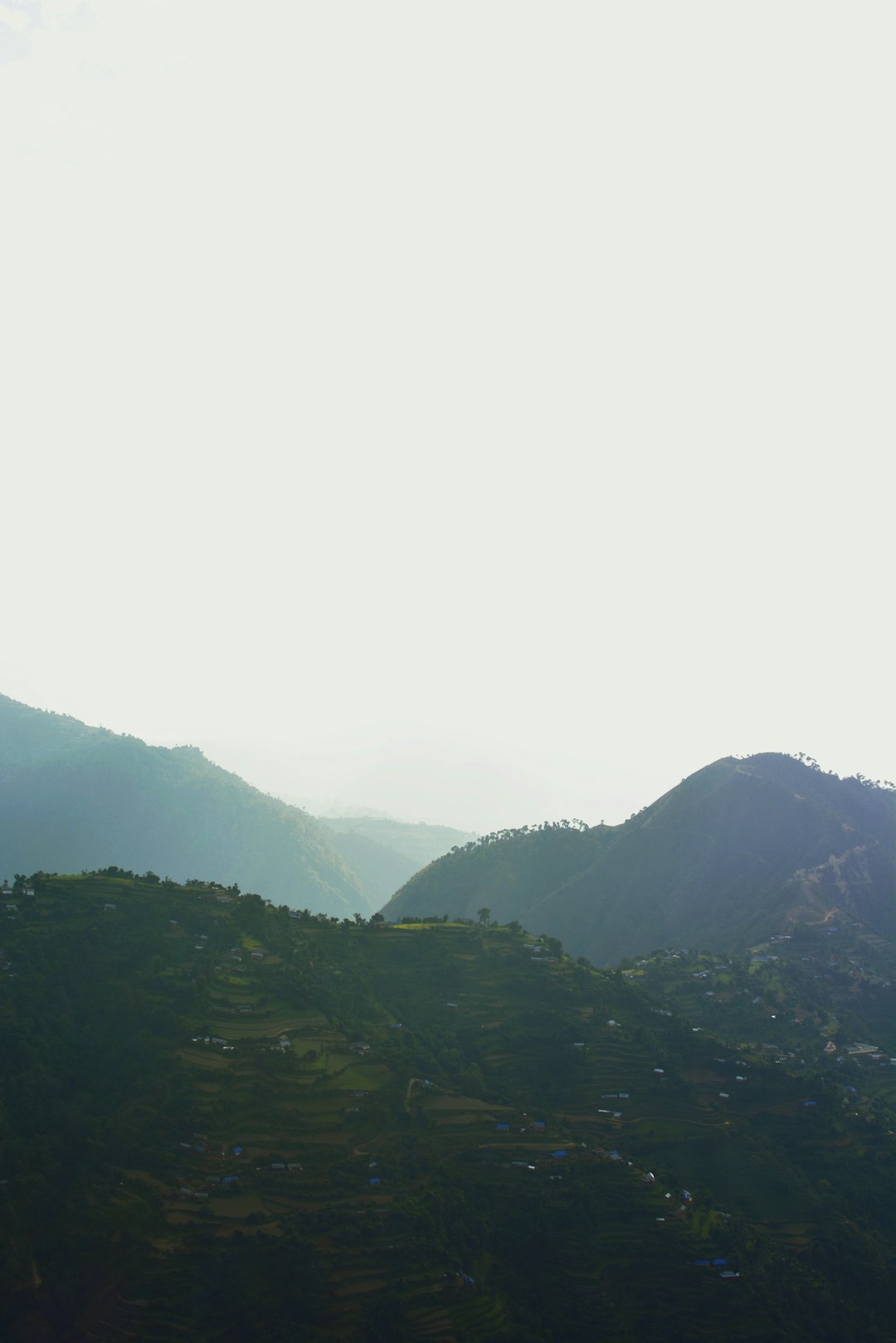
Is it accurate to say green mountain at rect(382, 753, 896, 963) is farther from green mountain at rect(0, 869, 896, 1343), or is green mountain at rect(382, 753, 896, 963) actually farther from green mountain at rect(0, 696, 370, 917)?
green mountain at rect(0, 696, 370, 917)

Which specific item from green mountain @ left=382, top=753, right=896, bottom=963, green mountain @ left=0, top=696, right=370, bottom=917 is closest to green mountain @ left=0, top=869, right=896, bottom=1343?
green mountain @ left=382, top=753, right=896, bottom=963

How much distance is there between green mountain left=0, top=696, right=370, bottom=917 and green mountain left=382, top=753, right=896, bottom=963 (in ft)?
154

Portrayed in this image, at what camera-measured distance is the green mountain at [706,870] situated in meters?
88.0

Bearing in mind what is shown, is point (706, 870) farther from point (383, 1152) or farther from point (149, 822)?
point (149, 822)

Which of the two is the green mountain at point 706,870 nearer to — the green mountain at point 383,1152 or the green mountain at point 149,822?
the green mountain at point 383,1152

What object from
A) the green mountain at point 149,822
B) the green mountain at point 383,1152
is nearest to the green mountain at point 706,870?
the green mountain at point 383,1152

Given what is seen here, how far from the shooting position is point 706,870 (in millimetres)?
96375

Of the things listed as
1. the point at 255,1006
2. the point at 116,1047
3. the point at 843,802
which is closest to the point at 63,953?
the point at 116,1047

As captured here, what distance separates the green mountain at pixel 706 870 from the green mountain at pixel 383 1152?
99.4ft

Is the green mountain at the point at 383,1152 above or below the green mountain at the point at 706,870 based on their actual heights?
below

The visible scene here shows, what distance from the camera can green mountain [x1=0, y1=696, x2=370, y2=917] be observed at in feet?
463

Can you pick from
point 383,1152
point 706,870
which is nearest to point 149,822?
point 706,870

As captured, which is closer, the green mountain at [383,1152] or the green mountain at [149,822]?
the green mountain at [383,1152]

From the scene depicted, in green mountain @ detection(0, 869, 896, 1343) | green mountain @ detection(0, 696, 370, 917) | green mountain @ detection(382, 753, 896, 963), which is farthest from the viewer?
green mountain @ detection(0, 696, 370, 917)
